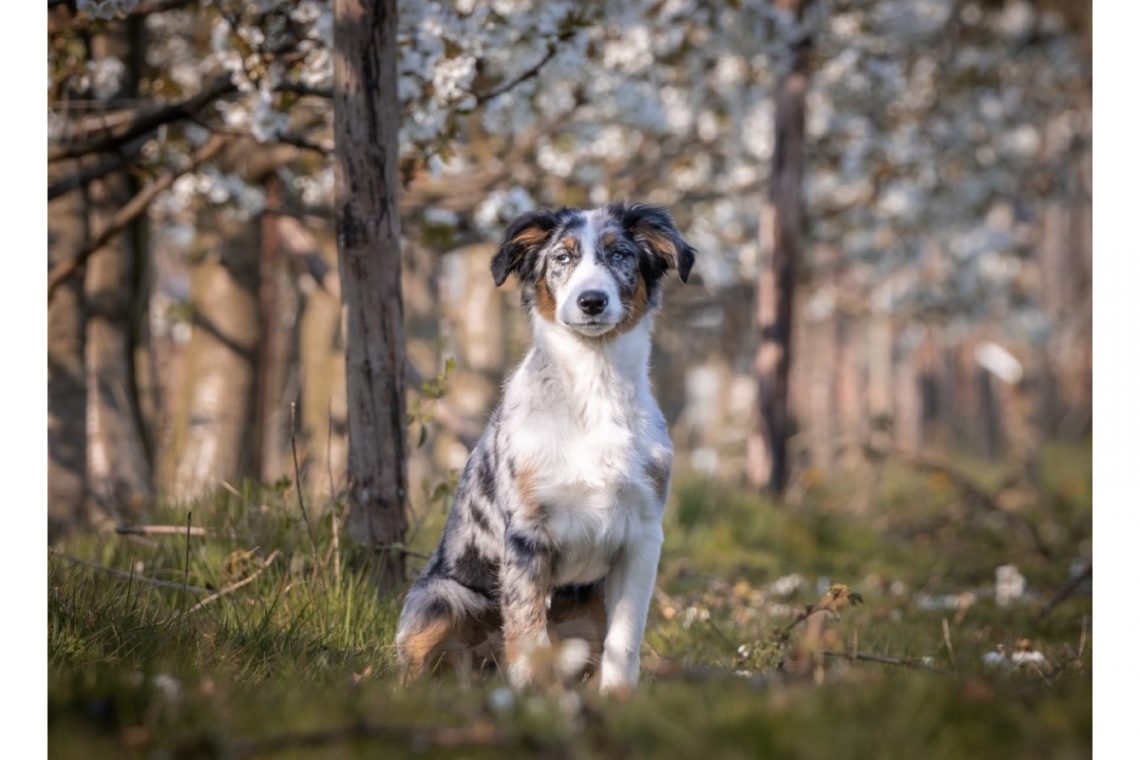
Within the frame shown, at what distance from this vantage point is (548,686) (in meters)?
4.25

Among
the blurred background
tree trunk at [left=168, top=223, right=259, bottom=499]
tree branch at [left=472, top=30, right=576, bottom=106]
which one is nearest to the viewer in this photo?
tree branch at [left=472, top=30, right=576, bottom=106]

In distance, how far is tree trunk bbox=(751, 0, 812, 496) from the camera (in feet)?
44.6

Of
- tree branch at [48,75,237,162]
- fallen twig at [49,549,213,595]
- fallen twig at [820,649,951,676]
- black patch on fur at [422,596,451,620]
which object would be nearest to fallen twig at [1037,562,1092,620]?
fallen twig at [820,649,951,676]

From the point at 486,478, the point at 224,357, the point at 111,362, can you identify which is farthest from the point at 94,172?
the point at 224,357

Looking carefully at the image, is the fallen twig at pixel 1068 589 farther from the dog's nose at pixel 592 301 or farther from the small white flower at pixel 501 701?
the small white flower at pixel 501 701

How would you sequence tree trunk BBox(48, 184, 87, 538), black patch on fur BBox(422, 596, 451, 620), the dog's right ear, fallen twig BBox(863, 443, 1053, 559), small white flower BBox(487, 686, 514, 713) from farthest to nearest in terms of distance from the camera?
1. fallen twig BBox(863, 443, 1053, 559)
2. tree trunk BBox(48, 184, 87, 538)
3. the dog's right ear
4. black patch on fur BBox(422, 596, 451, 620)
5. small white flower BBox(487, 686, 514, 713)

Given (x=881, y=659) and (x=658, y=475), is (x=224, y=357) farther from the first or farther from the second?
(x=881, y=659)

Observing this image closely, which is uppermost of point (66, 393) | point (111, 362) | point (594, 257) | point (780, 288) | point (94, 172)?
point (94, 172)

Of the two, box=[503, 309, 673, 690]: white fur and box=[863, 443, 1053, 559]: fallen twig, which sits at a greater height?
box=[503, 309, 673, 690]: white fur

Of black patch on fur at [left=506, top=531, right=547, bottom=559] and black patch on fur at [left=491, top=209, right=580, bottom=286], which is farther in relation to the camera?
black patch on fur at [left=491, top=209, right=580, bottom=286]

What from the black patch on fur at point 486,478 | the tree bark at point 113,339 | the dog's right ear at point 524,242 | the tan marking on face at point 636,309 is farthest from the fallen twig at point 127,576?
the tree bark at point 113,339

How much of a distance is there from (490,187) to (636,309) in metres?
6.99

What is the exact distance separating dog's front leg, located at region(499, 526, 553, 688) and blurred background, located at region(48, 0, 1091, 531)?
1.24 metres
